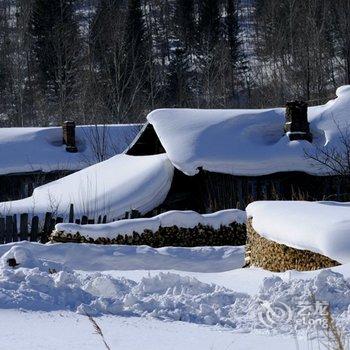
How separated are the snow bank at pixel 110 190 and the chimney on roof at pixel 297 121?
139 inches

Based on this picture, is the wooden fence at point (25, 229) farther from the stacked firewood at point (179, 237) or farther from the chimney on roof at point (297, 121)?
the chimney on roof at point (297, 121)

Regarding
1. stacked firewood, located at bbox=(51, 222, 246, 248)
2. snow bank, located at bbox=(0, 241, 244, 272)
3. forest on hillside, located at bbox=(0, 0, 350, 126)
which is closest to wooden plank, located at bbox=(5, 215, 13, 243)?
stacked firewood, located at bbox=(51, 222, 246, 248)

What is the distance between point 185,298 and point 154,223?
9.61m

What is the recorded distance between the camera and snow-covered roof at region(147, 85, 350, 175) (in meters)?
22.4

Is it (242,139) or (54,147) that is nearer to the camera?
(242,139)

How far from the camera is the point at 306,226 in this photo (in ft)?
33.4

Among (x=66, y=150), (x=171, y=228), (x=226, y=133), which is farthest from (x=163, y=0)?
(x=171, y=228)

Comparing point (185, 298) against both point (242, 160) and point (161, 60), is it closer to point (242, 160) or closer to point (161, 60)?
point (242, 160)

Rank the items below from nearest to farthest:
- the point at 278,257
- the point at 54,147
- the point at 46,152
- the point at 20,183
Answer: the point at 278,257 → the point at 20,183 → the point at 46,152 → the point at 54,147

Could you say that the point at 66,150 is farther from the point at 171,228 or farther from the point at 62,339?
the point at 62,339

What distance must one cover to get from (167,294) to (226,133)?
16.3m

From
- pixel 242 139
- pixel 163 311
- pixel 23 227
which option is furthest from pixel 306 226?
pixel 242 139

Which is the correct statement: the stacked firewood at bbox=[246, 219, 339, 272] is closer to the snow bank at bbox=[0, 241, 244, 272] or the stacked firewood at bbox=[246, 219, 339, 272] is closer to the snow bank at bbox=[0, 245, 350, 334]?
the snow bank at bbox=[0, 241, 244, 272]

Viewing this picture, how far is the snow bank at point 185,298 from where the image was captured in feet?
21.8
